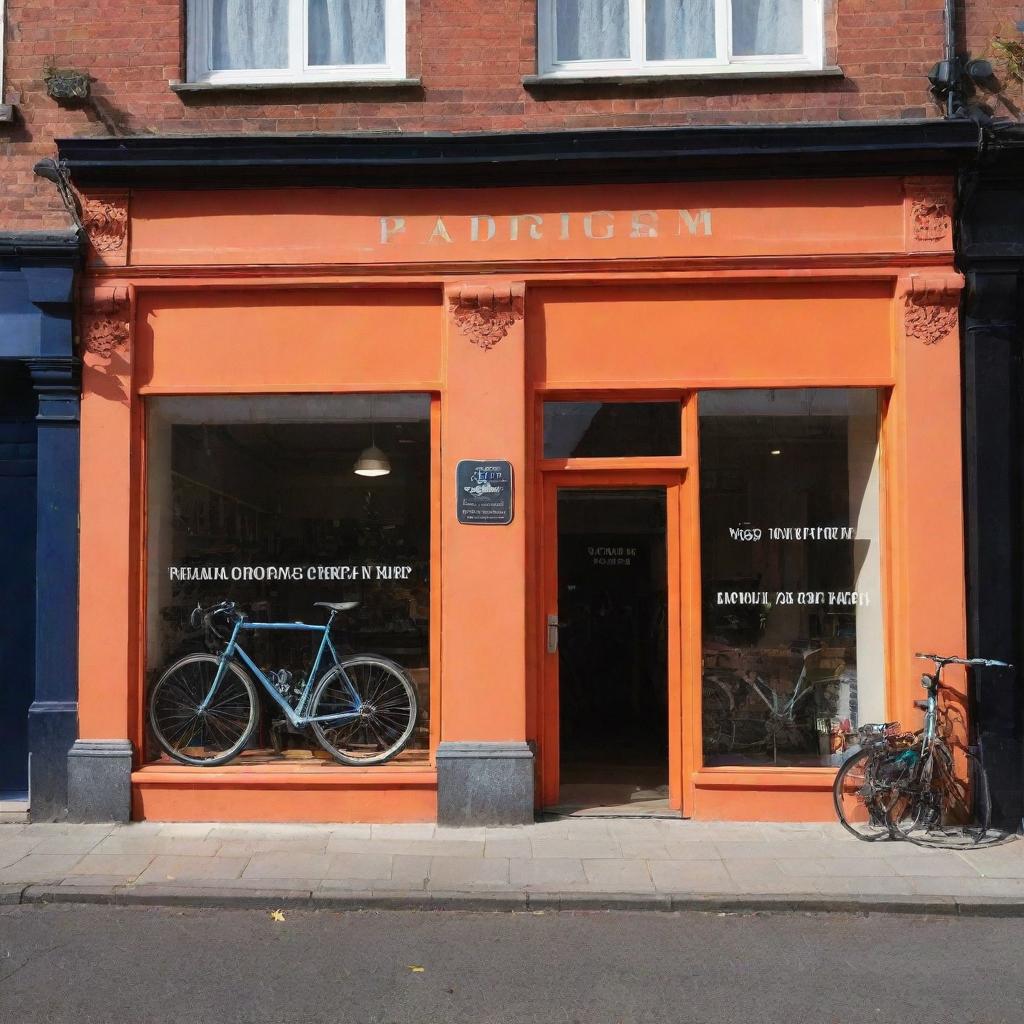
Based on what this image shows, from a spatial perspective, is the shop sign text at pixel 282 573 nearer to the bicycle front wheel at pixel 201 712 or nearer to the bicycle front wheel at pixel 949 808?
the bicycle front wheel at pixel 201 712

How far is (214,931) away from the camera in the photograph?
Result: 5555 millimetres

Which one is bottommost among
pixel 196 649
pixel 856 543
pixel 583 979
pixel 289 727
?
pixel 583 979

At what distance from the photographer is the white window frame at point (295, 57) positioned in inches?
317

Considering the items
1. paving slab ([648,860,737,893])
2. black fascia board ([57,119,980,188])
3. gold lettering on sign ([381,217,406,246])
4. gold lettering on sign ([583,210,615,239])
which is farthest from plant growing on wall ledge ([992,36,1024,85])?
paving slab ([648,860,737,893])

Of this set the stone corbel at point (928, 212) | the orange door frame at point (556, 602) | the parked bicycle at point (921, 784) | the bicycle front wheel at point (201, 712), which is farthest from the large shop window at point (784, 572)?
the bicycle front wheel at point (201, 712)

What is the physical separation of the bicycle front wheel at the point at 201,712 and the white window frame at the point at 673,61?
514 cm

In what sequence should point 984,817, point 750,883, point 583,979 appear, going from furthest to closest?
point 984,817 → point 750,883 → point 583,979

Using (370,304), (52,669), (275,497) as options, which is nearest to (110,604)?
(52,669)

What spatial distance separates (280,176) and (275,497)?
236 centimetres

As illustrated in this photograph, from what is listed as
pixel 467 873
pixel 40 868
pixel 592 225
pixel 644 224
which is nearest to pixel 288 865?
pixel 467 873

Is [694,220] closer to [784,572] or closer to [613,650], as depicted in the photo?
[784,572]

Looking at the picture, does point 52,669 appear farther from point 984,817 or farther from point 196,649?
point 984,817

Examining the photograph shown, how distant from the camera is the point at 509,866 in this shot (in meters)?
6.53

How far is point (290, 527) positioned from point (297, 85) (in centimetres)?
330
